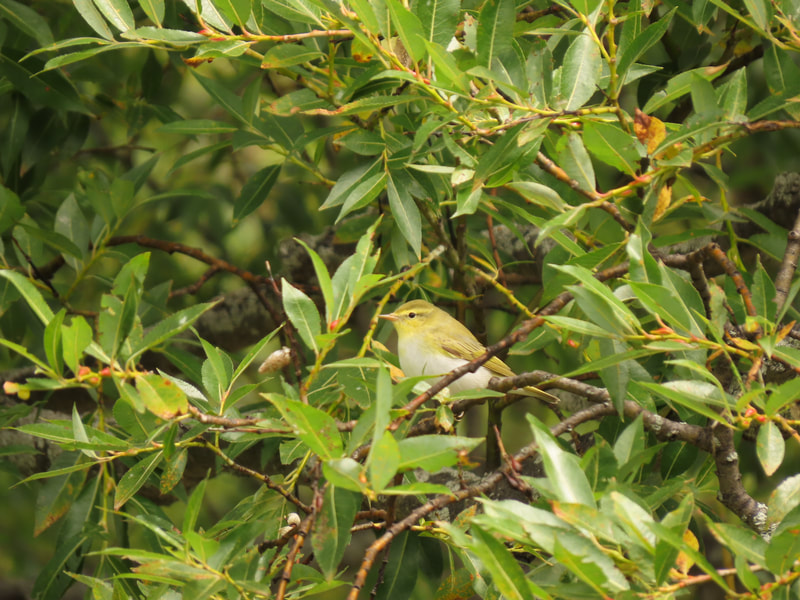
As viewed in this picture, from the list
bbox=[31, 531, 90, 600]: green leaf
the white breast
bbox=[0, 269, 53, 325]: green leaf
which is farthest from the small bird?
bbox=[0, 269, 53, 325]: green leaf

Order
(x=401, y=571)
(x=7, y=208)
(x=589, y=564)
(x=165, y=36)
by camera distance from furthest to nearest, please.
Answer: (x=7, y=208) → (x=401, y=571) → (x=165, y=36) → (x=589, y=564)

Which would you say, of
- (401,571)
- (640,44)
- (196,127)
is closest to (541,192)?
(640,44)

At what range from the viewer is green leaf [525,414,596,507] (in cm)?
137

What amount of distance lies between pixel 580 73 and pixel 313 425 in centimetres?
93

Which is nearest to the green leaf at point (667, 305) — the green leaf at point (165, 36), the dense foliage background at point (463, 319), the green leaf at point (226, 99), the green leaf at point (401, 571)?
the dense foliage background at point (463, 319)

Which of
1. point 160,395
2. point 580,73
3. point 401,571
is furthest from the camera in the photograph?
point 401,571

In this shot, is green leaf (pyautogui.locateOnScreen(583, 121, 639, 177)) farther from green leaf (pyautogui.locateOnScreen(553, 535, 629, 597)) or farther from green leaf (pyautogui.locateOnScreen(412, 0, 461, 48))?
green leaf (pyautogui.locateOnScreen(553, 535, 629, 597))

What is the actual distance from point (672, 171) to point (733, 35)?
4.17 ft

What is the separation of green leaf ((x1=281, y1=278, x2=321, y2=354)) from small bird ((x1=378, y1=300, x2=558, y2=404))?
190 centimetres

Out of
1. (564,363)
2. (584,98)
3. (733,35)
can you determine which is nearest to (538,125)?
(584,98)

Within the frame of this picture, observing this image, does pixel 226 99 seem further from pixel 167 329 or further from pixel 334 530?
pixel 334 530

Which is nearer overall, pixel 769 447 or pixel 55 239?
pixel 769 447

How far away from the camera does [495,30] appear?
175 centimetres

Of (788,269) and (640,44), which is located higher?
(640,44)
